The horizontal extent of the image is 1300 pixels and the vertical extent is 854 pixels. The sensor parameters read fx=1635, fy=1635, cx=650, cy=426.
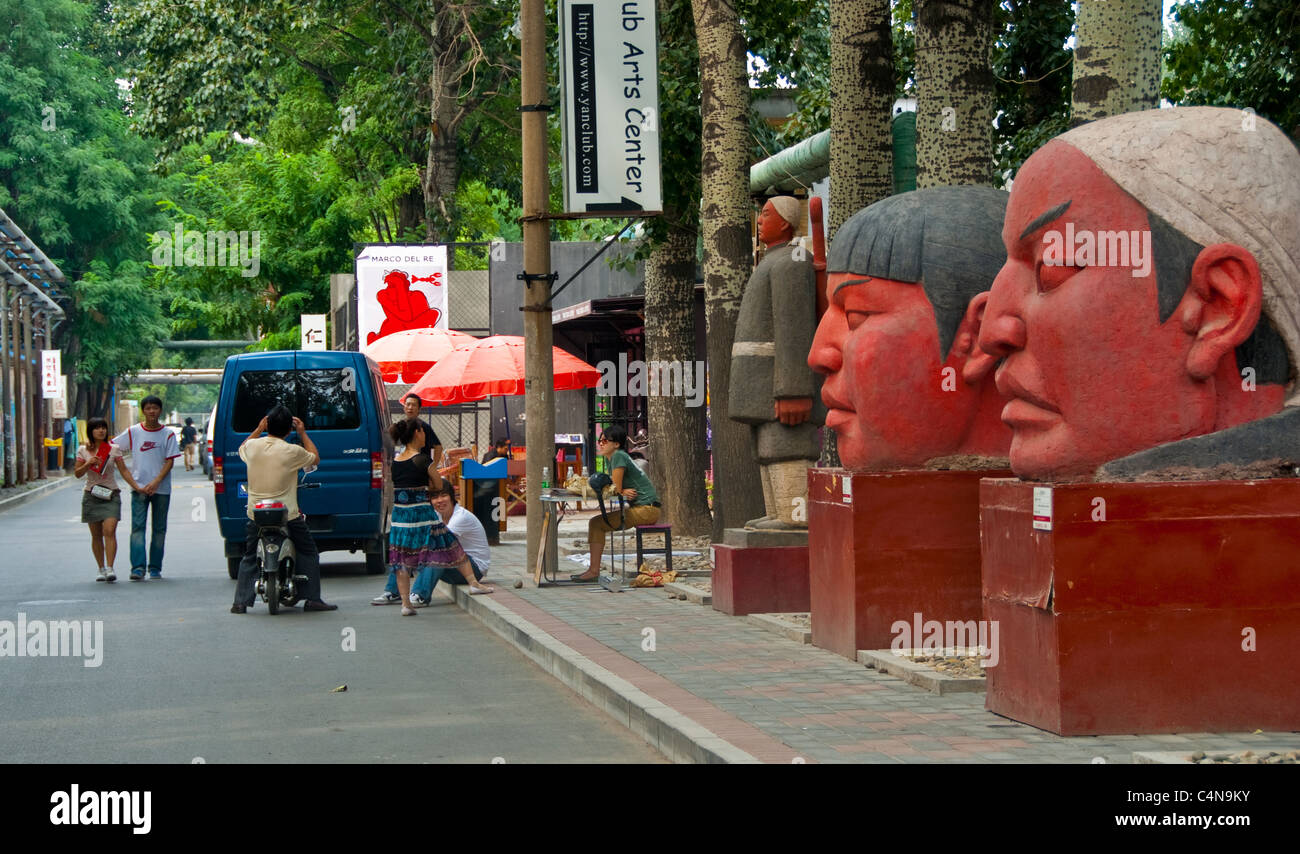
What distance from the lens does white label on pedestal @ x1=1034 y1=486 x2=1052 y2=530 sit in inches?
279

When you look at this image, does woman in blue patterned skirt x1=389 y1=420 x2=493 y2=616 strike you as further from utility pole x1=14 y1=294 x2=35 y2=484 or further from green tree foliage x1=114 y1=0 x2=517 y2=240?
utility pole x1=14 y1=294 x2=35 y2=484

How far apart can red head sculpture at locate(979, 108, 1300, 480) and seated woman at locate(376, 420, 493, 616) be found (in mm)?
7786

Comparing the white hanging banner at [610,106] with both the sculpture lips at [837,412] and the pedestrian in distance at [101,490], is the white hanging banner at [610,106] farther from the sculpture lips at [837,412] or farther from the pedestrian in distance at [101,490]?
the pedestrian in distance at [101,490]

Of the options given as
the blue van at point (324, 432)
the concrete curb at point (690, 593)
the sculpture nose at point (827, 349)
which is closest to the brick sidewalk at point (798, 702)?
the concrete curb at point (690, 593)

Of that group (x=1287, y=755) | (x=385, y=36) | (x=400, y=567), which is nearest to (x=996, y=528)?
(x=1287, y=755)

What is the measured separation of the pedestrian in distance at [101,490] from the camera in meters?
17.5

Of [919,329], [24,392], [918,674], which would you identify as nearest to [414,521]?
[919,329]

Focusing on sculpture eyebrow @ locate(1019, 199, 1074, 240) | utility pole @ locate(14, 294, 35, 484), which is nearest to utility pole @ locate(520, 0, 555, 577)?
sculpture eyebrow @ locate(1019, 199, 1074, 240)

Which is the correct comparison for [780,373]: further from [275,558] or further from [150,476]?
[150,476]

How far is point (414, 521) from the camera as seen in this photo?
14.5m

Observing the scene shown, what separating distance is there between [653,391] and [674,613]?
19.5ft

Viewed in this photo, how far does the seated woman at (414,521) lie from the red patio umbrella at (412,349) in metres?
10.3

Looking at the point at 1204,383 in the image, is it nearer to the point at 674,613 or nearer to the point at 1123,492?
the point at 1123,492

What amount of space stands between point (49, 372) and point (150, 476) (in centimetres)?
3778
